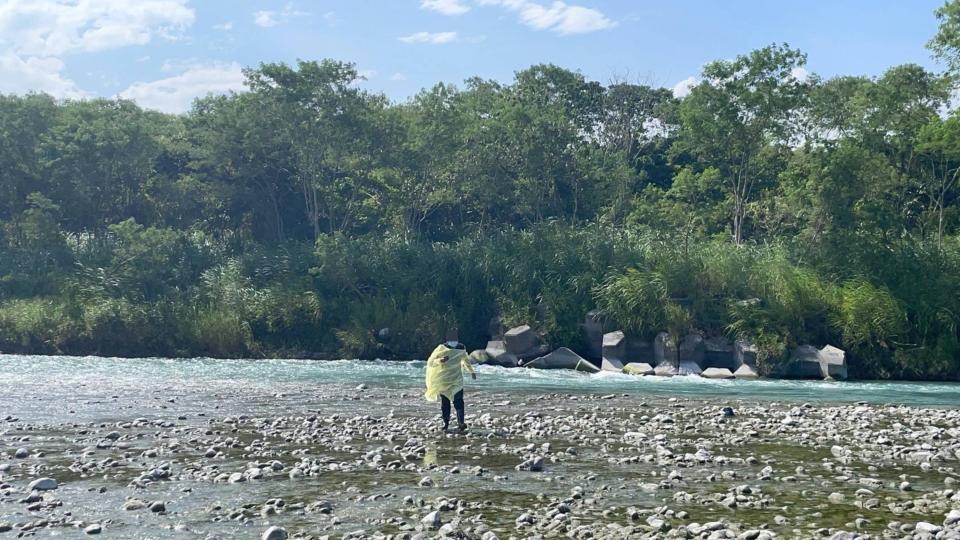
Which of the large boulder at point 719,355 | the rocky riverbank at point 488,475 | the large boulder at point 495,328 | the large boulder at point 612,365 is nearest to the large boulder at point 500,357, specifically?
the large boulder at point 495,328

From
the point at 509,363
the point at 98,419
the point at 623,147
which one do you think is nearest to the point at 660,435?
the point at 98,419

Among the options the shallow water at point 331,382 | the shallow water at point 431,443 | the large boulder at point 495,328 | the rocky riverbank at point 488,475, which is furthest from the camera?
the large boulder at point 495,328

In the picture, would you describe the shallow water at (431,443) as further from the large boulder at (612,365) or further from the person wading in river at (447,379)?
the large boulder at (612,365)

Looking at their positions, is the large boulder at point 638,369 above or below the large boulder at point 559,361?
below

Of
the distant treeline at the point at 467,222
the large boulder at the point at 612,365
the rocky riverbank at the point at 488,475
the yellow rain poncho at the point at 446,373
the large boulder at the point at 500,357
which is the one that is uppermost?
Result: the distant treeline at the point at 467,222

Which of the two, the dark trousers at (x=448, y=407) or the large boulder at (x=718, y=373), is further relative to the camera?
the large boulder at (x=718, y=373)

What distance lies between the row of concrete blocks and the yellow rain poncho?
1535cm

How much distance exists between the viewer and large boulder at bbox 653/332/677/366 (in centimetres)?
3183

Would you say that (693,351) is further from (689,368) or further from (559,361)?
(559,361)

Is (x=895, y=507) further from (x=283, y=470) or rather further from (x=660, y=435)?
(x=283, y=470)

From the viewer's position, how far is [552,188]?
46.3 meters

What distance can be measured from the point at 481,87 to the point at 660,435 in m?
43.5

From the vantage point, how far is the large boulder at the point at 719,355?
104 ft

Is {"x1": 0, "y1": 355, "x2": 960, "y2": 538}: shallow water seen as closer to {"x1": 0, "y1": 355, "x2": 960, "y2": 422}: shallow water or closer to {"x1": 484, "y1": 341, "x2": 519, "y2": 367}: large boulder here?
{"x1": 0, "y1": 355, "x2": 960, "y2": 422}: shallow water
